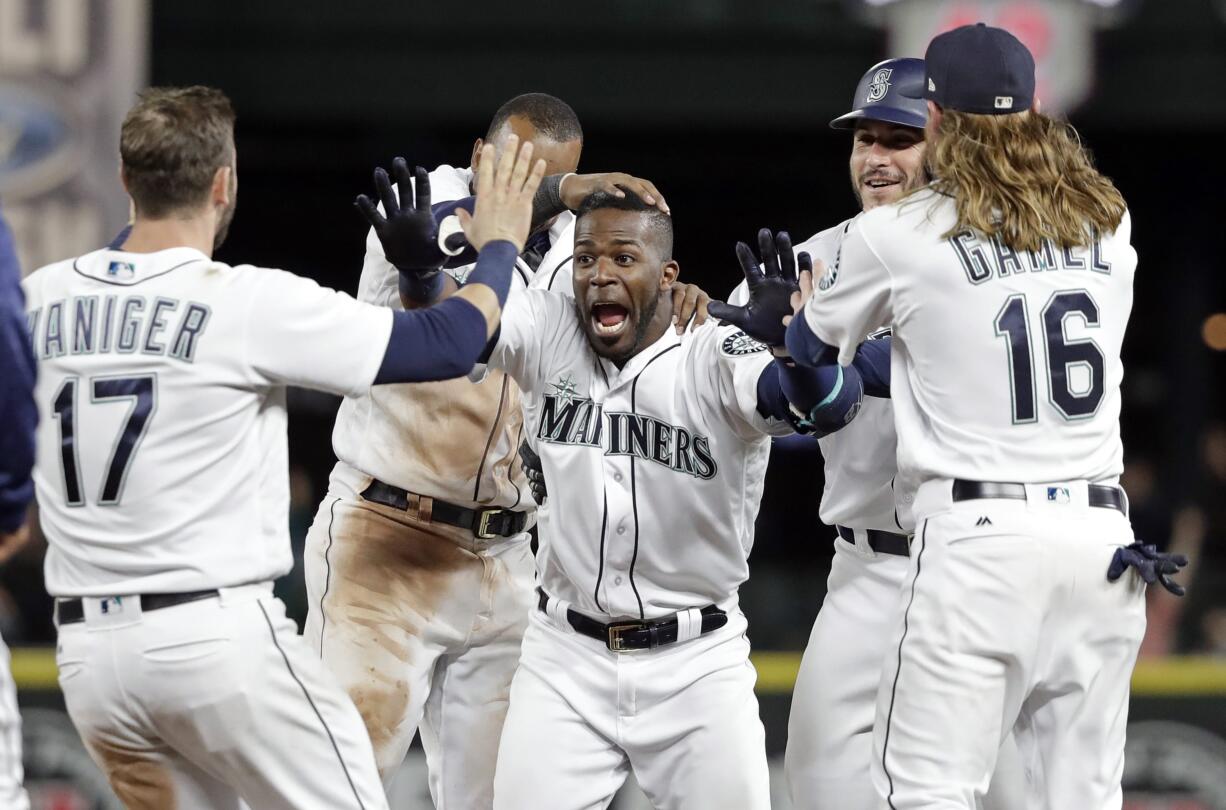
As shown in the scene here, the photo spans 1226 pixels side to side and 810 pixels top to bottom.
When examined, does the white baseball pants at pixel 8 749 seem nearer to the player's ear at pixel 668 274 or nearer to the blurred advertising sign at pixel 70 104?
the player's ear at pixel 668 274

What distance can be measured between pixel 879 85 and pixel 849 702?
1655 mm

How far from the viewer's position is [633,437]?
446 cm

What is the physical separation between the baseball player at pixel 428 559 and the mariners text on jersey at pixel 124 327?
1259 mm

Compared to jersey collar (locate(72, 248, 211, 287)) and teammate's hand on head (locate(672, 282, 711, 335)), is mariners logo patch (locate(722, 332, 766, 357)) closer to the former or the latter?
teammate's hand on head (locate(672, 282, 711, 335))

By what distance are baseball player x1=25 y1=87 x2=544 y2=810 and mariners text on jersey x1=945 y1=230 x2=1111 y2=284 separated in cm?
105

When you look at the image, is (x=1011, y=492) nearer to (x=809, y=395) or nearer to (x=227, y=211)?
(x=809, y=395)

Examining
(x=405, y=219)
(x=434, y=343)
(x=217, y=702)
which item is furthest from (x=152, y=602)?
(x=405, y=219)

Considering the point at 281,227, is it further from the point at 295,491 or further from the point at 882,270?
the point at 882,270

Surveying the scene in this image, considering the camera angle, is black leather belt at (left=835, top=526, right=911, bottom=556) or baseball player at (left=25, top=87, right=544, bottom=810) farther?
black leather belt at (left=835, top=526, right=911, bottom=556)

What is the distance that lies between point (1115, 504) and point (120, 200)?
24.8 feet

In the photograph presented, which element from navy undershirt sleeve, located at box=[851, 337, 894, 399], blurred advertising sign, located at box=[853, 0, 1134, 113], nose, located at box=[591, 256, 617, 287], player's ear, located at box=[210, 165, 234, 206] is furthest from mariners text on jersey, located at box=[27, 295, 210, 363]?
blurred advertising sign, located at box=[853, 0, 1134, 113]

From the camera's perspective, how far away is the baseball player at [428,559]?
495cm

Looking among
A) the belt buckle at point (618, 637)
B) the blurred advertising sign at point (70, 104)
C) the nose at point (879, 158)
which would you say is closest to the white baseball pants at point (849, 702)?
the belt buckle at point (618, 637)

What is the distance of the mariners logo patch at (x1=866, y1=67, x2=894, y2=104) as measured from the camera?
4935 millimetres
